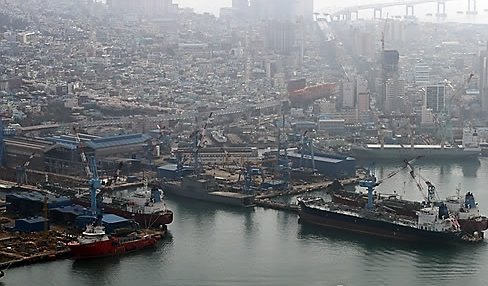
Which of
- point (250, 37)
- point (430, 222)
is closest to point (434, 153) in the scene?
point (430, 222)

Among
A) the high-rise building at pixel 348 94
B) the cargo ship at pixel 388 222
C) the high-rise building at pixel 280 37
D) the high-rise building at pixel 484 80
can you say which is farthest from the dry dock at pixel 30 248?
→ the high-rise building at pixel 280 37

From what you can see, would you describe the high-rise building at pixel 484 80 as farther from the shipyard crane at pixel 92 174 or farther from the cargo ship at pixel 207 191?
the cargo ship at pixel 207 191

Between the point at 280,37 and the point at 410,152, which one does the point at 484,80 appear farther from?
the point at 280,37

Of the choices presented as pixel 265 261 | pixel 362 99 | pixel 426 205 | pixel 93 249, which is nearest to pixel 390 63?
pixel 362 99

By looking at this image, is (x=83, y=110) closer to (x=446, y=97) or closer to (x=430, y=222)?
(x=446, y=97)

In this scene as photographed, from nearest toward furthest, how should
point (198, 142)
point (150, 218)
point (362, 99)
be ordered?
point (150, 218), point (198, 142), point (362, 99)
